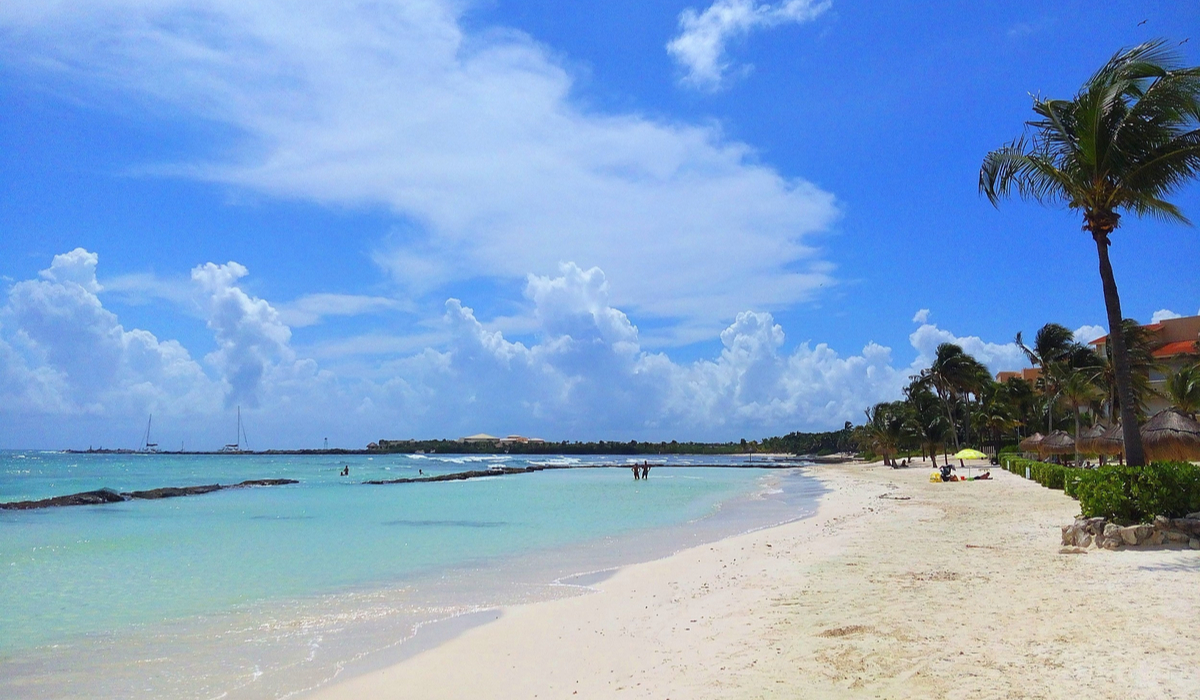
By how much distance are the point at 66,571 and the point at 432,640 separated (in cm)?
1073

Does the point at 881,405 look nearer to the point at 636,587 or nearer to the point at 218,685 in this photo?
the point at 636,587

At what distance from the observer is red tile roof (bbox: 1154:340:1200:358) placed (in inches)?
1617

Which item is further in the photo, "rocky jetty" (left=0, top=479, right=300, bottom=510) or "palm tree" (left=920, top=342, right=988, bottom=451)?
"palm tree" (left=920, top=342, right=988, bottom=451)

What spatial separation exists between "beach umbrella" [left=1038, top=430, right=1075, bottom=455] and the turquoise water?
48.7 feet

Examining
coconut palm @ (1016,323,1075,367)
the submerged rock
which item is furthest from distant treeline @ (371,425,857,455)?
the submerged rock

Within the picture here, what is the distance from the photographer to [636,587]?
1086 cm

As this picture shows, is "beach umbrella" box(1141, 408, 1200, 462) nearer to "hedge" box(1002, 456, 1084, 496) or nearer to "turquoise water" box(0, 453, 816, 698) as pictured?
"hedge" box(1002, 456, 1084, 496)

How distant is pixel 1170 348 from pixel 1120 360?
133ft

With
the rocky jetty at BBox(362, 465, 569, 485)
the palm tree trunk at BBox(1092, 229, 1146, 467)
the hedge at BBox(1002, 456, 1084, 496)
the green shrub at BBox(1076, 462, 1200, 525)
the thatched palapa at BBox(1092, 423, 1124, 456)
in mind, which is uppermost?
the palm tree trunk at BBox(1092, 229, 1146, 467)

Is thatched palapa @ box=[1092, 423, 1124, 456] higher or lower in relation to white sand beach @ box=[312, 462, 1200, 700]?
higher

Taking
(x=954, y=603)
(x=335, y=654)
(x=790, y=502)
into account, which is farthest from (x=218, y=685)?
(x=790, y=502)

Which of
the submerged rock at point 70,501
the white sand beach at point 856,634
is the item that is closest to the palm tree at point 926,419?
the white sand beach at point 856,634

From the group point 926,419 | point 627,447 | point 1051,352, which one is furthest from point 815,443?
point 1051,352

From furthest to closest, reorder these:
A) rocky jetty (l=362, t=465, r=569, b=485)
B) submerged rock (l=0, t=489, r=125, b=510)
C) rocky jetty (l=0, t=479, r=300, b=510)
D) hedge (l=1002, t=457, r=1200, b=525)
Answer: rocky jetty (l=362, t=465, r=569, b=485) → rocky jetty (l=0, t=479, r=300, b=510) → submerged rock (l=0, t=489, r=125, b=510) → hedge (l=1002, t=457, r=1200, b=525)
